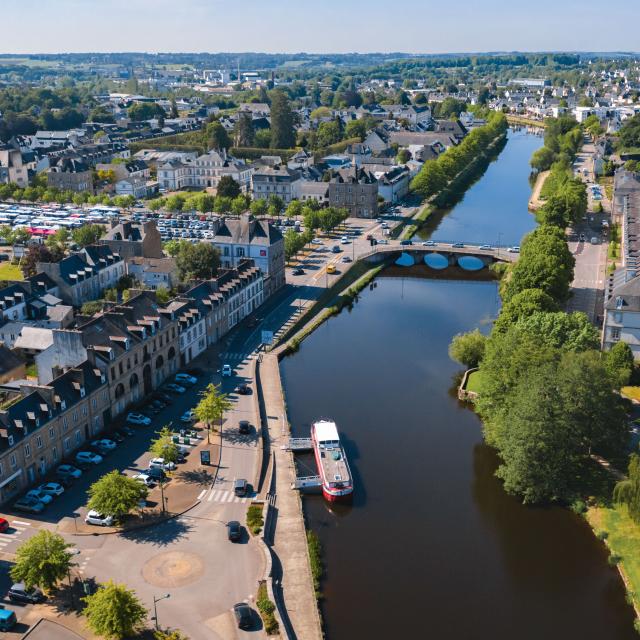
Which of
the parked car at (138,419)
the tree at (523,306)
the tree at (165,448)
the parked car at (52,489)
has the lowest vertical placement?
the parked car at (138,419)

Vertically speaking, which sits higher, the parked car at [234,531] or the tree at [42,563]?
the tree at [42,563]

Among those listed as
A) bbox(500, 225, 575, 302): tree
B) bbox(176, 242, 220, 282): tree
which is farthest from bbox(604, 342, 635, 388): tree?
bbox(176, 242, 220, 282): tree

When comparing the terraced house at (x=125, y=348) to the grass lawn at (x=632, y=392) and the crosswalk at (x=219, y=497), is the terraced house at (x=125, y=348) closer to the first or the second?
the crosswalk at (x=219, y=497)

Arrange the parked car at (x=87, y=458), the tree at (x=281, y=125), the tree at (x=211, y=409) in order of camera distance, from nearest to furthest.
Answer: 1. the parked car at (x=87, y=458)
2. the tree at (x=211, y=409)
3. the tree at (x=281, y=125)

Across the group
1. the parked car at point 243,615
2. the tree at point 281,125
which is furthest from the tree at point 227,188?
the parked car at point 243,615

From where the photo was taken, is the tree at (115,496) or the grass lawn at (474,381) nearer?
the tree at (115,496)

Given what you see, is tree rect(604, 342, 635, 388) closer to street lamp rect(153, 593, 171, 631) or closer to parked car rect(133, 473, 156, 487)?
parked car rect(133, 473, 156, 487)

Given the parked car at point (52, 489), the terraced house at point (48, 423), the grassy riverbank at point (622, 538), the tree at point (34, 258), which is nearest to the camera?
the grassy riverbank at point (622, 538)
